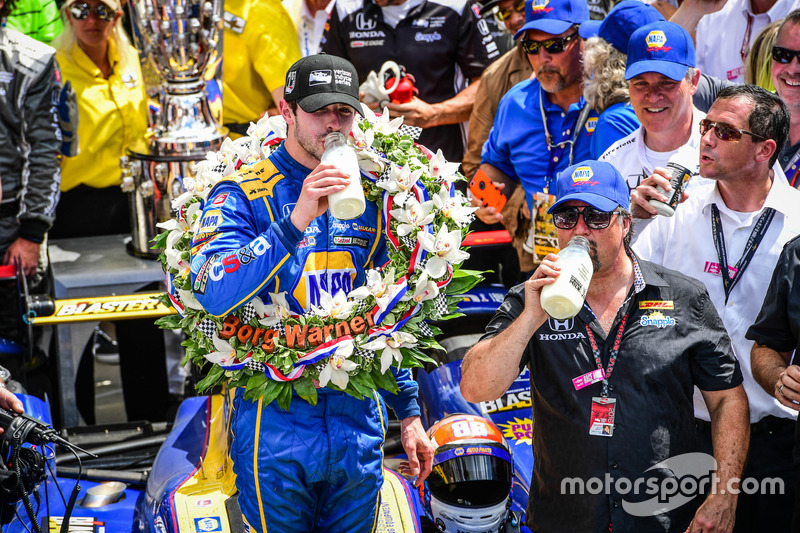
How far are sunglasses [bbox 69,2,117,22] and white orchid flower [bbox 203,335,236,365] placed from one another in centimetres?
399

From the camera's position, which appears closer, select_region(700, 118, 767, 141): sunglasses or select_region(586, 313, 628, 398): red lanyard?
select_region(586, 313, 628, 398): red lanyard

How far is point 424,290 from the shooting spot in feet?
11.8

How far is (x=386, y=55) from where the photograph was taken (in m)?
6.61

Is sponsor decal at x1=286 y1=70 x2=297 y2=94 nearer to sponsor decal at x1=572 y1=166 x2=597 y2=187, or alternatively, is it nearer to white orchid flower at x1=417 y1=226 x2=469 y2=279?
white orchid flower at x1=417 y1=226 x2=469 y2=279

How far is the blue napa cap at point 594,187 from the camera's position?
343cm

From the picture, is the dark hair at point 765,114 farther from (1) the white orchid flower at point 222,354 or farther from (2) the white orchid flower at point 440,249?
(1) the white orchid flower at point 222,354

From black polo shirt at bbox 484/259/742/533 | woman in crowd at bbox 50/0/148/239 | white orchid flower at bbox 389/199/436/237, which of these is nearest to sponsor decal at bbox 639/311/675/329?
black polo shirt at bbox 484/259/742/533

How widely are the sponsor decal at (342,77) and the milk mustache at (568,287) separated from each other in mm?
949

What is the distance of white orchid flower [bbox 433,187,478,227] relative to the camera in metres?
3.71

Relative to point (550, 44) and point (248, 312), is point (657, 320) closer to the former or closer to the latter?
point (248, 312)

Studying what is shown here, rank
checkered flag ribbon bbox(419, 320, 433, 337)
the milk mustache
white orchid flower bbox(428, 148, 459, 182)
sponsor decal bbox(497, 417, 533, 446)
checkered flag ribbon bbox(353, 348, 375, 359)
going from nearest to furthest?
the milk mustache → checkered flag ribbon bbox(353, 348, 375, 359) → checkered flag ribbon bbox(419, 320, 433, 337) → white orchid flower bbox(428, 148, 459, 182) → sponsor decal bbox(497, 417, 533, 446)

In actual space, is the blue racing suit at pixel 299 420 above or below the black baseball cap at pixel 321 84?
below

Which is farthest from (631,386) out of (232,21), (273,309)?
(232,21)

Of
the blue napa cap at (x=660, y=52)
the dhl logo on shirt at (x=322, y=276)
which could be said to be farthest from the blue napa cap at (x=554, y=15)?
the dhl logo on shirt at (x=322, y=276)
